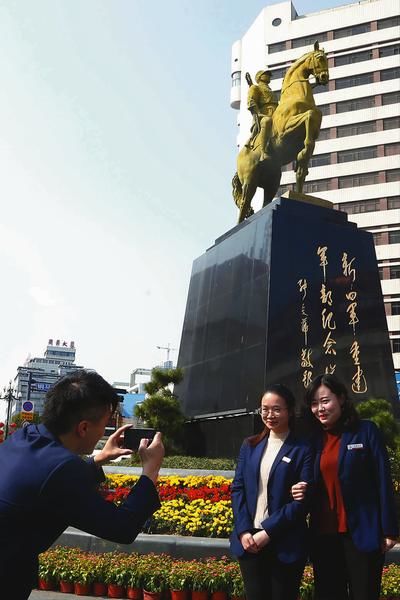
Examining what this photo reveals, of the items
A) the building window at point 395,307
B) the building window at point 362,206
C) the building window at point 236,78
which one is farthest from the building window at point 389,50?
the building window at point 395,307

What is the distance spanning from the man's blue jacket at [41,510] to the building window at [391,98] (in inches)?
2016

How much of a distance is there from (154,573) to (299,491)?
2339 mm

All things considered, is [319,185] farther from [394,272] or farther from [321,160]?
[394,272]

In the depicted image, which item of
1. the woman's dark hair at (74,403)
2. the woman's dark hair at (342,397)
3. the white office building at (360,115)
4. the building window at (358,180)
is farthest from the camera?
the building window at (358,180)

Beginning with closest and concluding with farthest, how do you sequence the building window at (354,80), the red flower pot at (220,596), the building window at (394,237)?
the red flower pot at (220,596), the building window at (394,237), the building window at (354,80)

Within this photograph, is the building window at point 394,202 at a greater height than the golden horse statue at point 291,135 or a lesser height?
greater

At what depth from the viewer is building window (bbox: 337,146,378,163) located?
1887 inches

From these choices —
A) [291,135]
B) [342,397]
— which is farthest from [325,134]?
[342,397]

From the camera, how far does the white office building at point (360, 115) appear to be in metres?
46.4

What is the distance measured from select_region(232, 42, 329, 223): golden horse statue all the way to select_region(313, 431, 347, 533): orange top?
33.3 feet

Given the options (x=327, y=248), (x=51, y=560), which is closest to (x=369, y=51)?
(x=327, y=248)

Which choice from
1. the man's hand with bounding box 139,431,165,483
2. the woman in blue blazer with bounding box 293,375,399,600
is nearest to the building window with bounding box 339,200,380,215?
the woman in blue blazer with bounding box 293,375,399,600

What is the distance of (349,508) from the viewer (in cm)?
354

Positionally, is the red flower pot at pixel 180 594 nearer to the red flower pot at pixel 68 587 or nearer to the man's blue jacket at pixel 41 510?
the red flower pot at pixel 68 587
